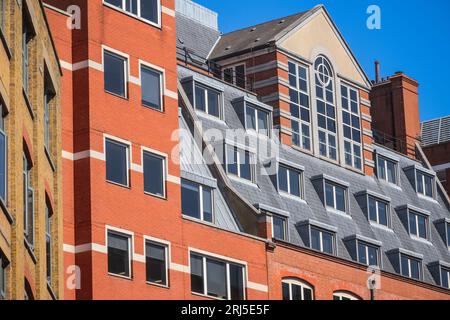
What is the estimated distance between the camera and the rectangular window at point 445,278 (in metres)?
75.0

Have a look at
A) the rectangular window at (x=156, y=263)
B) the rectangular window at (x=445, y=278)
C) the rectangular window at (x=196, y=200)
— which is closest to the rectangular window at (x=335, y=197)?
the rectangular window at (x=445, y=278)

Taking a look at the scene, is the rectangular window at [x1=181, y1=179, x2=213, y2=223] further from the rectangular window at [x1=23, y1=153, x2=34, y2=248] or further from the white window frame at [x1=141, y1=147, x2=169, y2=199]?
the rectangular window at [x1=23, y1=153, x2=34, y2=248]

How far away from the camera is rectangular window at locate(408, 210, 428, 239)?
7556cm

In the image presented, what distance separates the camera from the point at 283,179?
220ft

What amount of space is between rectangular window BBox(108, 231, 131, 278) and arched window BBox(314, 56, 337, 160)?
22955mm

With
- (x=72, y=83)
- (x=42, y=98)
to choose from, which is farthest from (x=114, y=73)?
(x=42, y=98)

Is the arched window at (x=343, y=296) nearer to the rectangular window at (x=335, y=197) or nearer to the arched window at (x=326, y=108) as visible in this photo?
the rectangular window at (x=335, y=197)

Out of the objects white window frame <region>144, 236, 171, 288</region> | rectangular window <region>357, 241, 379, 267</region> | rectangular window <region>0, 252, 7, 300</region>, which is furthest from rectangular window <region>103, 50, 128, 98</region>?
rectangular window <region>357, 241, 379, 267</region>

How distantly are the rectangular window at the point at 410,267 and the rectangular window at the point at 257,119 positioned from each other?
10.1 meters

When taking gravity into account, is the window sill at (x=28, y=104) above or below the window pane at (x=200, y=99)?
below

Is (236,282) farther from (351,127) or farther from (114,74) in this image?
(351,127)

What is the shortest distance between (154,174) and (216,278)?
16.1 feet
